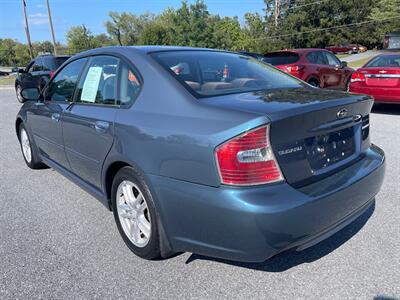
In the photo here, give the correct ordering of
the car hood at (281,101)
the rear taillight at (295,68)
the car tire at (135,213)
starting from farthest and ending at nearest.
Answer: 1. the rear taillight at (295,68)
2. the car tire at (135,213)
3. the car hood at (281,101)

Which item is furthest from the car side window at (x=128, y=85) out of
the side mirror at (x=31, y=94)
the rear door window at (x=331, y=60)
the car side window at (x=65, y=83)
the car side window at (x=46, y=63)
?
the car side window at (x=46, y=63)

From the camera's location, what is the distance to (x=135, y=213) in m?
2.87

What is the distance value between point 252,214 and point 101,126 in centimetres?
153

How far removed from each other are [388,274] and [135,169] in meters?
1.87

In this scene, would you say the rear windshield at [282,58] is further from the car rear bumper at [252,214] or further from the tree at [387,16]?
the tree at [387,16]

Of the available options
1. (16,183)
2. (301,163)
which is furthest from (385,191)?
(16,183)

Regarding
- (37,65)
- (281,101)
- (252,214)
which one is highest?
(37,65)

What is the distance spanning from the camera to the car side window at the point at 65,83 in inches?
149

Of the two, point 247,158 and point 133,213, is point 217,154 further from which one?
point 133,213

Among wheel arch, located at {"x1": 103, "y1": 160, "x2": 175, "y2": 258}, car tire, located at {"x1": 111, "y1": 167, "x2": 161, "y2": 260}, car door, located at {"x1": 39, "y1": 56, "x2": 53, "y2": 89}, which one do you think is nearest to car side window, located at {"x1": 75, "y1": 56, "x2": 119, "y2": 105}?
wheel arch, located at {"x1": 103, "y1": 160, "x2": 175, "y2": 258}

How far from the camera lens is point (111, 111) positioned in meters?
2.97

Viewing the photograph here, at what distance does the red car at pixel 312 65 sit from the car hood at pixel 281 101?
806 cm

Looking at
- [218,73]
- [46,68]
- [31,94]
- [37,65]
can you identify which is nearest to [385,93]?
[218,73]

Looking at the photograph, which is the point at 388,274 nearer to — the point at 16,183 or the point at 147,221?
the point at 147,221
